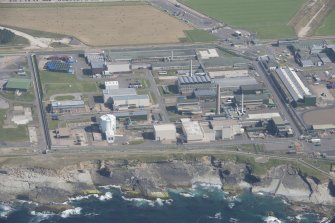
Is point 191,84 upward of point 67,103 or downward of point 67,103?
upward

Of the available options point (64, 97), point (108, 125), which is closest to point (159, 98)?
point (64, 97)

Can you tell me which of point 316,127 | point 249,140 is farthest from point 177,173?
point 316,127

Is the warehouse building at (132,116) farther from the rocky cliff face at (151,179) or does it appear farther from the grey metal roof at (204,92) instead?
the rocky cliff face at (151,179)

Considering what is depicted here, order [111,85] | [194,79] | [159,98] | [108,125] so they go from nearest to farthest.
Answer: [108,125] < [159,98] < [111,85] < [194,79]

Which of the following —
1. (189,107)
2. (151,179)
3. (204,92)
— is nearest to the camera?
(151,179)

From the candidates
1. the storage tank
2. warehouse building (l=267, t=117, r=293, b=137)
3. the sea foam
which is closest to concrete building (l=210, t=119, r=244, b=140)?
warehouse building (l=267, t=117, r=293, b=137)

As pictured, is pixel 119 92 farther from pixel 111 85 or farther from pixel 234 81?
pixel 234 81

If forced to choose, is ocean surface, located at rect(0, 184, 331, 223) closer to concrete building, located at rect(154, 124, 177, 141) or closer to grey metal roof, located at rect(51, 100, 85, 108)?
concrete building, located at rect(154, 124, 177, 141)
